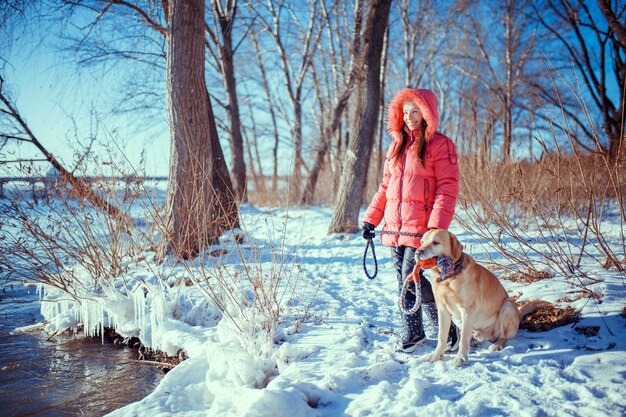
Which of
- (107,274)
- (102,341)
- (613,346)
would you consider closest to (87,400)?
(102,341)

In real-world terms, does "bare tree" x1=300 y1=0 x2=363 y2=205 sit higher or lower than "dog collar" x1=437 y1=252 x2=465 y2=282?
higher

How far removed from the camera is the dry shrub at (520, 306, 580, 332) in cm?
264

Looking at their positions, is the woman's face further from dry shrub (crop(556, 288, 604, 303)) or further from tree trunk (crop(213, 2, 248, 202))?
tree trunk (crop(213, 2, 248, 202))

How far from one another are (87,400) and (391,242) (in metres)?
2.60

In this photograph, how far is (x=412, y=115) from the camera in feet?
8.19

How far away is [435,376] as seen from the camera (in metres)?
2.17

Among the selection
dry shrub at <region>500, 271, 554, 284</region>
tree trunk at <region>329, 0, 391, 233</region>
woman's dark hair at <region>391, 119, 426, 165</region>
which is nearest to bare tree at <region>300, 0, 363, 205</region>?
tree trunk at <region>329, 0, 391, 233</region>

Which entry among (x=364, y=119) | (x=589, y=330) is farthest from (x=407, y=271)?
(x=364, y=119)

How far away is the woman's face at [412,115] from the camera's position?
98.0 inches

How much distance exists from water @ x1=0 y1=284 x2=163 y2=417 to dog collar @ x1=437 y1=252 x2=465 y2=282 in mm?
2424

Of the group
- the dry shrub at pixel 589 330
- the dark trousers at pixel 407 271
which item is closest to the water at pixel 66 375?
the dark trousers at pixel 407 271

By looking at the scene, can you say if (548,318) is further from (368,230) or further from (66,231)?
(66,231)

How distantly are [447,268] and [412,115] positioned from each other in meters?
1.12

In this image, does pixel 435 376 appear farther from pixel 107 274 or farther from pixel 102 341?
pixel 107 274
